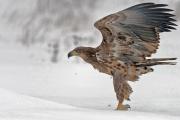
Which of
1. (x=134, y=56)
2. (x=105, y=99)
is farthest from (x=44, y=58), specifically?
(x=134, y=56)

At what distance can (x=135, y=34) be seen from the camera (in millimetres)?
7430

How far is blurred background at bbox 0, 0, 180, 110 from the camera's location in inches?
456

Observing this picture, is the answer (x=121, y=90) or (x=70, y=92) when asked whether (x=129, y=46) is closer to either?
(x=121, y=90)

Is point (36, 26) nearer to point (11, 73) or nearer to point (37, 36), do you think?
point (37, 36)

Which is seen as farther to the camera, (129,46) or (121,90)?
(129,46)

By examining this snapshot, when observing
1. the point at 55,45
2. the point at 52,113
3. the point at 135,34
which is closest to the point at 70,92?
the point at 135,34

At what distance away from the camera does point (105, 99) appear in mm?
9445

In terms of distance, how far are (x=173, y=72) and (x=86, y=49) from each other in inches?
193

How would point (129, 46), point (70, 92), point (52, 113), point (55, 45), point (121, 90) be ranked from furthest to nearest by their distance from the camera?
point (55, 45) < point (70, 92) < point (129, 46) < point (121, 90) < point (52, 113)

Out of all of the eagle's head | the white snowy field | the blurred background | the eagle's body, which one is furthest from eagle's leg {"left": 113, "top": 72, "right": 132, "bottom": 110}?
the blurred background

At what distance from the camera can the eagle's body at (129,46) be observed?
289 inches

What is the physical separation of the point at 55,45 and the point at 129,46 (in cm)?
700

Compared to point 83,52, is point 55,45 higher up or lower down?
higher up

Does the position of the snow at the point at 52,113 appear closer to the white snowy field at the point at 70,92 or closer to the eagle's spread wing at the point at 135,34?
the white snowy field at the point at 70,92
